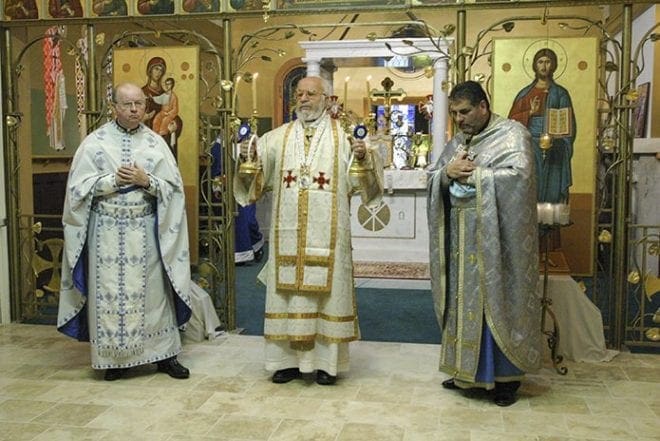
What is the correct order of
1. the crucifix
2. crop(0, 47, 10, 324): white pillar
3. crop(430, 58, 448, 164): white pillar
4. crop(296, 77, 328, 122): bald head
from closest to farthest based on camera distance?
crop(296, 77, 328, 122): bald head → crop(0, 47, 10, 324): white pillar → crop(430, 58, 448, 164): white pillar → the crucifix

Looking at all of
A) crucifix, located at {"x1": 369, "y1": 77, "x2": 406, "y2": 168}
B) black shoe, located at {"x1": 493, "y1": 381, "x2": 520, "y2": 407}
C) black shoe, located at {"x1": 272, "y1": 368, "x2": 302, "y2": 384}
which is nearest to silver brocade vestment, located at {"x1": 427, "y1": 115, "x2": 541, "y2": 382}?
black shoe, located at {"x1": 493, "y1": 381, "x2": 520, "y2": 407}

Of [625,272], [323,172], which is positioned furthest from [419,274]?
[323,172]

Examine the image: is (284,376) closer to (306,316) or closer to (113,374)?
(306,316)

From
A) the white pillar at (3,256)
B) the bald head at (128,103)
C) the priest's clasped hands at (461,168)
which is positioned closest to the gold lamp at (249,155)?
the bald head at (128,103)

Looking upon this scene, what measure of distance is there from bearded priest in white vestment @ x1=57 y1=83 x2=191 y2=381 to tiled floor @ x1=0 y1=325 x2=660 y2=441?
0.25 meters

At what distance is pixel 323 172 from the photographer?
13.4 ft

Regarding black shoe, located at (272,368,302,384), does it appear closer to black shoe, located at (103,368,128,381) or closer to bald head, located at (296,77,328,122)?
black shoe, located at (103,368,128,381)

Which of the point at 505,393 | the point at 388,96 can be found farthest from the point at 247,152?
the point at 388,96

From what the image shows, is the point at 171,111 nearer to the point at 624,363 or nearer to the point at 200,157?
the point at 200,157

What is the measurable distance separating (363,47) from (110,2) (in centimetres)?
403

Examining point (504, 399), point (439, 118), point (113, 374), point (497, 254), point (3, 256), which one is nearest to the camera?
point (497, 254)

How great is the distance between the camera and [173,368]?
435cm

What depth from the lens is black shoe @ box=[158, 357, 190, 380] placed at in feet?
14.1

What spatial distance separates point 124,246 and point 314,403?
139 cm
